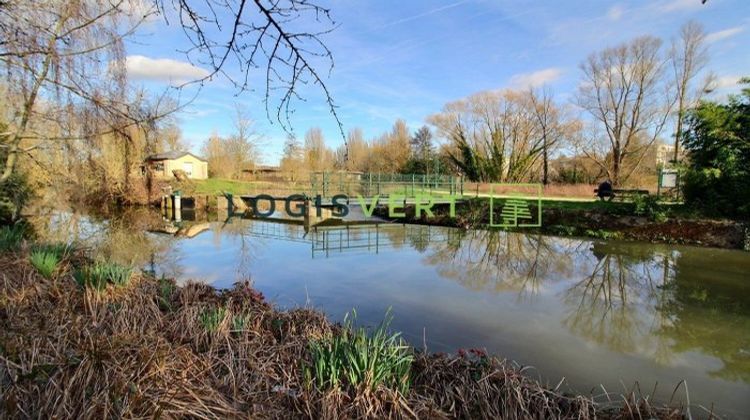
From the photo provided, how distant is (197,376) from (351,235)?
1208 centimetres

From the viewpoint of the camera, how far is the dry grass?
2.00 metres

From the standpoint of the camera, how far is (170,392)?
6.88 feet

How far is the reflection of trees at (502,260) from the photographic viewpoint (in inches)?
310

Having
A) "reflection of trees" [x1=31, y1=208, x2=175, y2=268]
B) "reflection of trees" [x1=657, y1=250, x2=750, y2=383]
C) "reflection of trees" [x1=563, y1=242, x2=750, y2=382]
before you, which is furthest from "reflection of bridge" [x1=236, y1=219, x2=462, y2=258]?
"reflection of trees" [x1=657, y1=250, x2=750, y2=383]

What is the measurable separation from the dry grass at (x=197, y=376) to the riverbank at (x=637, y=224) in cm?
1138

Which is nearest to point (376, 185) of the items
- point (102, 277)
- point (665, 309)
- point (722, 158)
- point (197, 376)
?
point (722, 158)

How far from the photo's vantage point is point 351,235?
14438mm

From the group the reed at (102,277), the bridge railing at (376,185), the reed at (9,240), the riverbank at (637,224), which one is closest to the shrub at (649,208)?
the riverbank at (637,224)

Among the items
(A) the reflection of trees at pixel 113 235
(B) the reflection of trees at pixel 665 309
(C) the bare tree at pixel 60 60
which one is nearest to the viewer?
(C) the bare tree at pixel 60 60

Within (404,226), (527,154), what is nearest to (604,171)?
(527,154)

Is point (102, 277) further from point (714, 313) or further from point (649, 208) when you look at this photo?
point (649, 208)

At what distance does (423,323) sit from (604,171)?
29.9 m

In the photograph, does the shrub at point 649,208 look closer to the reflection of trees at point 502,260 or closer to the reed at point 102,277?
the reflection of trees at point 502,260

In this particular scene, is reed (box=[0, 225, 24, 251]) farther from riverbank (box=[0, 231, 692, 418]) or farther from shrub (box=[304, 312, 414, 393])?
shrub (box=[304, 312, 414, 393])
